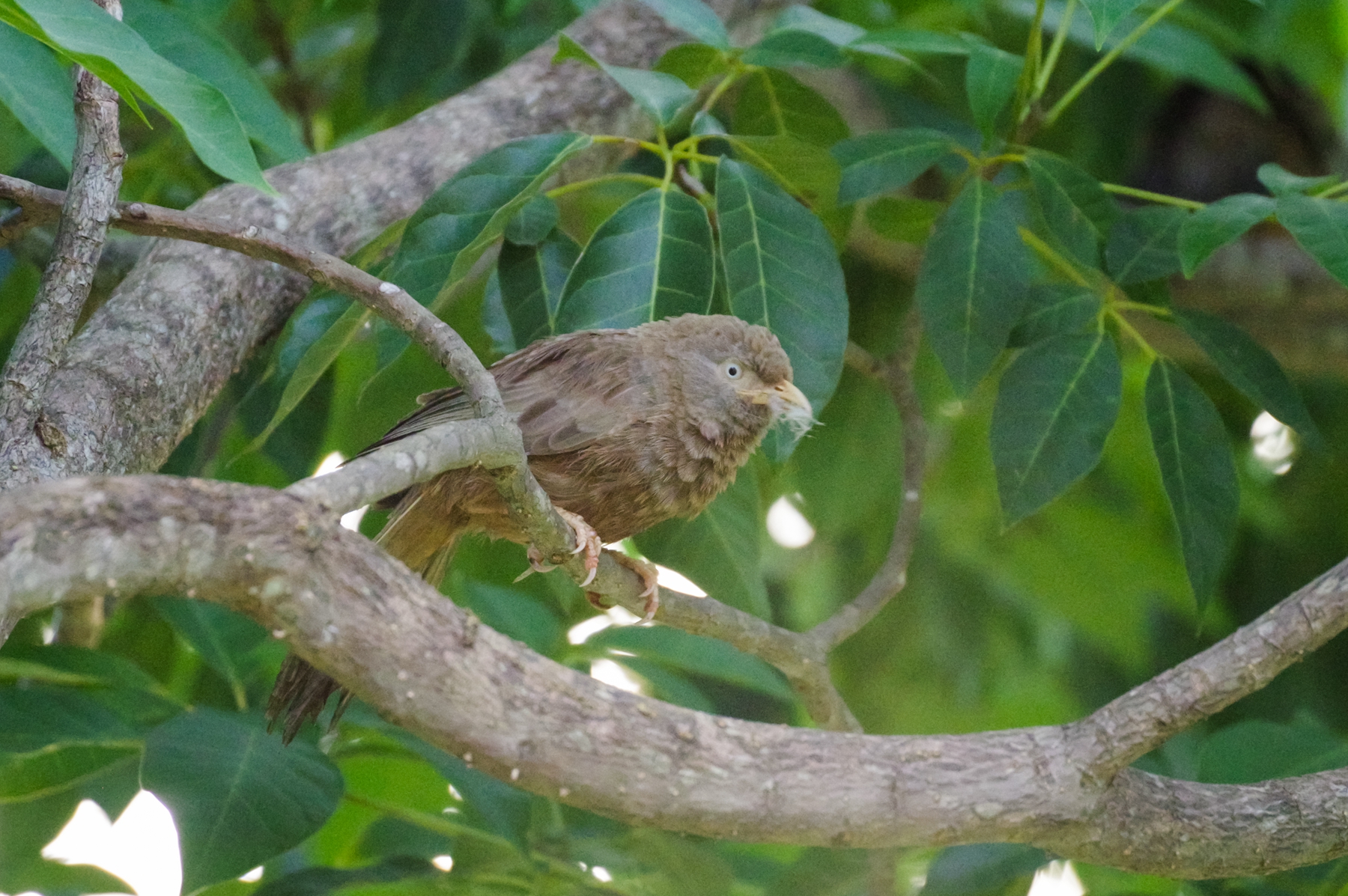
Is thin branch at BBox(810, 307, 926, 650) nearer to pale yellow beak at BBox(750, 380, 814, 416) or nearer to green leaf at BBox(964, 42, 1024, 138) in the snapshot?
pale yellow beak at BBox(750, 380, 814, 416)

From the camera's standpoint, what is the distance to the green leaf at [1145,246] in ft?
9.18

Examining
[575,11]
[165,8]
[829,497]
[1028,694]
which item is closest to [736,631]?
[829,497]

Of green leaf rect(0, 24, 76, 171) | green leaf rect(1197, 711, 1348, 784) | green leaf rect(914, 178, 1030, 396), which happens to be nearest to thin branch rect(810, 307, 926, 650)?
green leaf rect(914, 178, 1030, 396)

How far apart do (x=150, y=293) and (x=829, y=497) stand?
197cm

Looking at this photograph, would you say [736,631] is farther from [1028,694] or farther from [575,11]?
[1028,694]

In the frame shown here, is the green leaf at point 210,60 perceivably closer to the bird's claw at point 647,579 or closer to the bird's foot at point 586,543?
the bird's foot at point 586,543

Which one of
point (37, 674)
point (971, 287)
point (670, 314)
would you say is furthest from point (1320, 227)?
point (37, 674)

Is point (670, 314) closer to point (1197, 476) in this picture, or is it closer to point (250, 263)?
point (250, 263)

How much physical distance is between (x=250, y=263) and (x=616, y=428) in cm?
87

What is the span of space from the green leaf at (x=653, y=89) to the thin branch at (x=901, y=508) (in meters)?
0.92

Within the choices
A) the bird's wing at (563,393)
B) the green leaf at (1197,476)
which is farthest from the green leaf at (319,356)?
the green leaf at (1197,476)

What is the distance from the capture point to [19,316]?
3.37m

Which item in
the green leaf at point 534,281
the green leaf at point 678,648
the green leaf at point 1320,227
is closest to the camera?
the green leaf at point 1320,227

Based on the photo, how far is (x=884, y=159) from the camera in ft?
9.59
